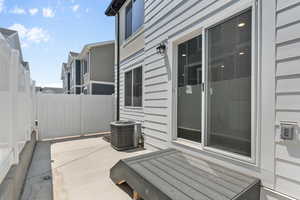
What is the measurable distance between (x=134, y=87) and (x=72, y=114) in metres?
3.22

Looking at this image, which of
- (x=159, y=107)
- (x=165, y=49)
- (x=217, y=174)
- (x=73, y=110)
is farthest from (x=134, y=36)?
(x=217, y=174)

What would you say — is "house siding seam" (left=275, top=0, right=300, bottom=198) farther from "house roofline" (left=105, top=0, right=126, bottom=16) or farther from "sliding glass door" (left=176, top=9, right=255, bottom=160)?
"house roofline" (left=105, top=0, right=126, bottom=16)

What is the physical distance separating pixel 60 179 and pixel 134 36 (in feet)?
15.3

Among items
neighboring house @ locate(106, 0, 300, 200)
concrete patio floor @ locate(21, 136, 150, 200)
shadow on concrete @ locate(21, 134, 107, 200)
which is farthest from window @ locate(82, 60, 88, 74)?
neighboring house @ locate(106, 0, 300, 200)

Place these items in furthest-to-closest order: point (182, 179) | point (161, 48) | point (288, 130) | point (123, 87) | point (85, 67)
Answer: point (85, 67) < point (123, 87) < point (161, 48) < point (182, 179) < point (288, 130)

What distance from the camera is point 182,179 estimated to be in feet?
6.63

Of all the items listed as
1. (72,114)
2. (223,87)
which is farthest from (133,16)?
(223,87)

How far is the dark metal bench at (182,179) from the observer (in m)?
1.70

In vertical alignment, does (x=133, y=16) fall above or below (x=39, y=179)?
above

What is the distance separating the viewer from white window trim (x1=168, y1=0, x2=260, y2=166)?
1933 millimetres

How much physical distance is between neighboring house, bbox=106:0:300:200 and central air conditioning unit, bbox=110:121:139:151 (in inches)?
37.7

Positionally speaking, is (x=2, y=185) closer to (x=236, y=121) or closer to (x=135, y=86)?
(x=236, y=121)

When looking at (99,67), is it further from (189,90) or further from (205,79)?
(205,79)

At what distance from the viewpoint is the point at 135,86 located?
560 cm
